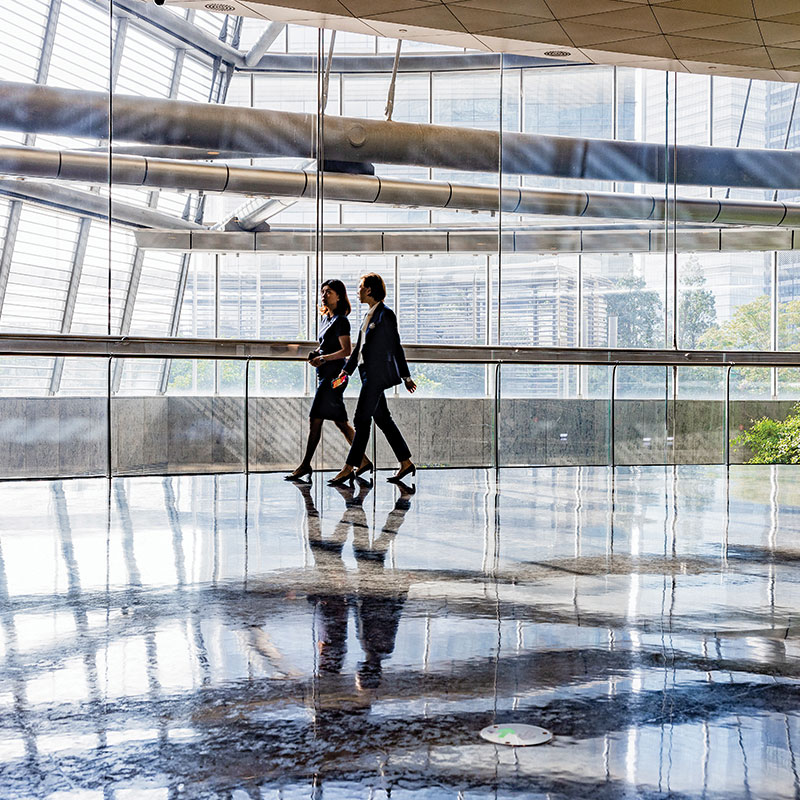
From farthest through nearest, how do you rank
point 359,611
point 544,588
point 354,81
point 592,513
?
point 354,81, point 592,513, point 544,588, point 359,611

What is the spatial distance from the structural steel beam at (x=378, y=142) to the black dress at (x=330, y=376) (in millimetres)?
4087

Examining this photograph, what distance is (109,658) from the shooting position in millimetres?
2715

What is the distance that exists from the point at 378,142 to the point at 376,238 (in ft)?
22.1

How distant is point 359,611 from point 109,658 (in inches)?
34.5

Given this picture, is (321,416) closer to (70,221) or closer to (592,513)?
(592,513)

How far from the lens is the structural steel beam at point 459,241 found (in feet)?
59.7

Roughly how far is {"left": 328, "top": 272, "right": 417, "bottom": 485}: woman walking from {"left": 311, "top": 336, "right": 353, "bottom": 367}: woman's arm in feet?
0.30

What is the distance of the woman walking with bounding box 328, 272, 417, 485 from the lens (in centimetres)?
750

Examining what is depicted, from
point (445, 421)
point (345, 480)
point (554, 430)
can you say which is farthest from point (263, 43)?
point (345, 480)

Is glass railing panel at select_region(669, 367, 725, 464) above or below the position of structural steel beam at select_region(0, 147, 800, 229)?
below

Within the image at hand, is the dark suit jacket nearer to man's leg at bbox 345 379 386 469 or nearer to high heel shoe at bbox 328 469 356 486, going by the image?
man's leg at bbox 345 379 386 469

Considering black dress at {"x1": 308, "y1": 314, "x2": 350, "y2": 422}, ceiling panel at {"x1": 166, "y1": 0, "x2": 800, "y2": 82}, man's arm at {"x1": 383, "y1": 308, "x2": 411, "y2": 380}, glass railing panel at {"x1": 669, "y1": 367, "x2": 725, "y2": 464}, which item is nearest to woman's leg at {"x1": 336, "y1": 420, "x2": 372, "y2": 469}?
black dress at {"x1": 308, "y1": 314, "x2": 350, "y2": 422}

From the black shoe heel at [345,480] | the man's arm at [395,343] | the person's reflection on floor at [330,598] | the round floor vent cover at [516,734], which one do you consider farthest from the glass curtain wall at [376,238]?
the round floor vent cover at [516,734]

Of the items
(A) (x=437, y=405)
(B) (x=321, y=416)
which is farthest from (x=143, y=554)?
(A) (x=437, y=405)
